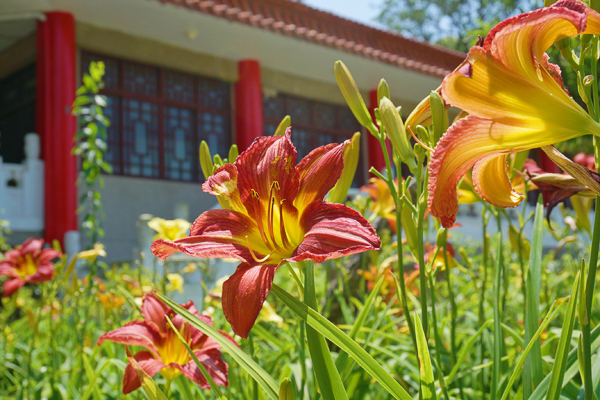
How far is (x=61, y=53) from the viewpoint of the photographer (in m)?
5.27

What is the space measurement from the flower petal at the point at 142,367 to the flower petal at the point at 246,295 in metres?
0.31

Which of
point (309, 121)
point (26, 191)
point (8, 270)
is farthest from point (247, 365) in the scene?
point (309, 121)

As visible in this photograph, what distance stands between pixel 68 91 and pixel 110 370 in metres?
4.54

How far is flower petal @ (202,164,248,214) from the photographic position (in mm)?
629

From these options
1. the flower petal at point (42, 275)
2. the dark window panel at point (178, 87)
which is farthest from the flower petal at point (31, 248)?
the dark window panel at point (178, 87)

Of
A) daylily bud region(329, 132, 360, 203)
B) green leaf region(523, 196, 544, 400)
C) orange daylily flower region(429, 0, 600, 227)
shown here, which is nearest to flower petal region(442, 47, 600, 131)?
orange daylily flower region(429, 0, 600, 227)

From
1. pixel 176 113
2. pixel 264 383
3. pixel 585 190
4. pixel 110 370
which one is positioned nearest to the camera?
pixel 264 383

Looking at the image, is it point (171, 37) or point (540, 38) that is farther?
point (171, 37)

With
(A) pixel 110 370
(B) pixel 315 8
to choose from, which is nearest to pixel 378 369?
(A) pixel 110 370

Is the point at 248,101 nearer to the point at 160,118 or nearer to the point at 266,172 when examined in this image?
the point at 160,118

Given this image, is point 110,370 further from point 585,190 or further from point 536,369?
point 585,190

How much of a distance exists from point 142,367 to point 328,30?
6.82 m

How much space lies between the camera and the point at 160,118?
6.46m

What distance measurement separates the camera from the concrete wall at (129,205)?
19.4ft
